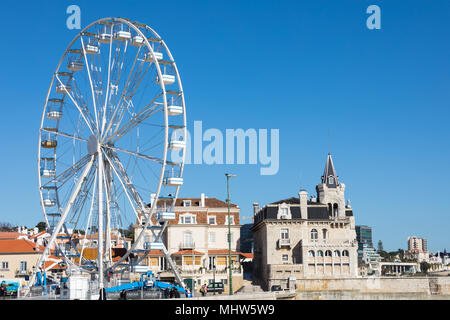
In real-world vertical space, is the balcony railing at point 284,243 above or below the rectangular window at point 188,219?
below

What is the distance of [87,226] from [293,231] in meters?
31.3

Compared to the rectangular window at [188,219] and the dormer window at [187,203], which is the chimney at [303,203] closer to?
the rectangular window at [188,219]

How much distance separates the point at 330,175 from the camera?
258 feet

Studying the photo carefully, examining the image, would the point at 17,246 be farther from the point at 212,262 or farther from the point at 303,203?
the point at 303,203

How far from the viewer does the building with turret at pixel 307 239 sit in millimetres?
69000

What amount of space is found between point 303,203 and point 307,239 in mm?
4229

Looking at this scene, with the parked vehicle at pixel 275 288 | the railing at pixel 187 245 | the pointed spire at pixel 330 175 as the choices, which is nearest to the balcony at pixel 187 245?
the railing at pixel 187 245

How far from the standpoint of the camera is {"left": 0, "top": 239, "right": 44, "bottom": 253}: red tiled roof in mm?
76188

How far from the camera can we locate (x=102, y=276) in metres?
44.9
